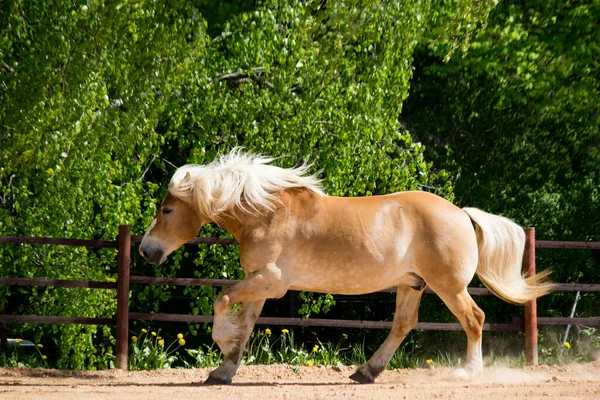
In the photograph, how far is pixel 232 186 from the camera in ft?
24.1

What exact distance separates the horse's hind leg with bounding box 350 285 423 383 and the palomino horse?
0.06 metres

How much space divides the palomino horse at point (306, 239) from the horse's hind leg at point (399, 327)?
6cm

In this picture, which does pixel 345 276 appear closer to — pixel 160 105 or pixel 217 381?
pixel 217 381

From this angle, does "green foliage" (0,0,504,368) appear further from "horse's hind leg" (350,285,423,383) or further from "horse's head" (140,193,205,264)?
"horse's hind leg" (350,285,423,383)

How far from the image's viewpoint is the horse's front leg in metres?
7.15

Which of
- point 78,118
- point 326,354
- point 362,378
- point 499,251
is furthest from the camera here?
point 326,354

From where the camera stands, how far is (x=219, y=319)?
23.6 feet

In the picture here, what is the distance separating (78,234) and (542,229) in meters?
6.03

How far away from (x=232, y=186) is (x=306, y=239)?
73 cm

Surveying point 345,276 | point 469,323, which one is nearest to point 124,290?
point 345,276

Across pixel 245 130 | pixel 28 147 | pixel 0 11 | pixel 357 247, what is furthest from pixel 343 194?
pixel 0 11

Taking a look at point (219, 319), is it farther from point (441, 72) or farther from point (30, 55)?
point (441, 72)

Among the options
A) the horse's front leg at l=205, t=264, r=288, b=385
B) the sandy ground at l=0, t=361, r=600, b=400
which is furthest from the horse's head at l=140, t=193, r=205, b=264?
the sandy ground at l=0, t=361, r=600, b=400

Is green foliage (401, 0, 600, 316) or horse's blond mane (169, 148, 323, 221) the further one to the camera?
green foliage (401, 0, 600, 316)
